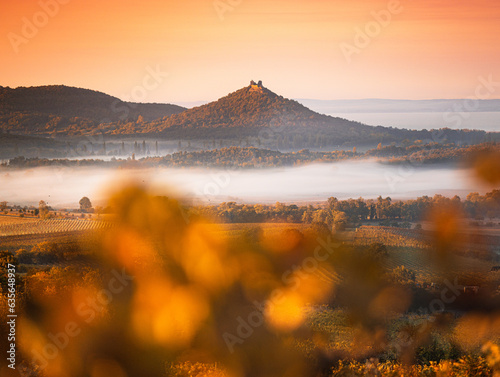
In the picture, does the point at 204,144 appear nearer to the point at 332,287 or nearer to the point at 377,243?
the point at 377,243

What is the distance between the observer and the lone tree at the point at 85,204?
47.0 metres

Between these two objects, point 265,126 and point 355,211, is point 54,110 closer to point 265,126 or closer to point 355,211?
point 265,126

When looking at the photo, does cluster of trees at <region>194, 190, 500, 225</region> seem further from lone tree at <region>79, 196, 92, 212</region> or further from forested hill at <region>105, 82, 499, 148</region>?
forested hill at <region>105, 82, 499, 148</region>

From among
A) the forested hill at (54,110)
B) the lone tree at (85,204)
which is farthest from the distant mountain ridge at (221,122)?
the lone tree at (85,204)

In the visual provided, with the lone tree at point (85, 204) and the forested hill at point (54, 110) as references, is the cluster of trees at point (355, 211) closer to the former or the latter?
the lone tree at point (85, 204)

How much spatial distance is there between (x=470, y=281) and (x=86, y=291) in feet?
74.3

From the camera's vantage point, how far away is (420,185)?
242 ft

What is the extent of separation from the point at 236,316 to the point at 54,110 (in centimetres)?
9938

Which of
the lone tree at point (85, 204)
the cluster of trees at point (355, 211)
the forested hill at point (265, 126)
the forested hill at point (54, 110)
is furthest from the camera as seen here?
the forested hill at point (265, 126)

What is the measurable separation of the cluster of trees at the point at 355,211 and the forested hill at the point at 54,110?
63.1m

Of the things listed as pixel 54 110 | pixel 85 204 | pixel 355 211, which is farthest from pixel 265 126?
pixel 85 204

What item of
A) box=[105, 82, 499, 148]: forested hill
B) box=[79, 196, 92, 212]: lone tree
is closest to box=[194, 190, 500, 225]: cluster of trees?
box=[79, 196, 92, 212]: lone tree

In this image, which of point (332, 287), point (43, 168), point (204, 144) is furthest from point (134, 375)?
point (204, 144)

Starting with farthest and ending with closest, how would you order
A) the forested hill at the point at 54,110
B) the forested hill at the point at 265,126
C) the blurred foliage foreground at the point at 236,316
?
the forested hill at the point at 265,126 < the forested hill at the point at 54,110 < the blurred foliage foreground at the point at 236,316
